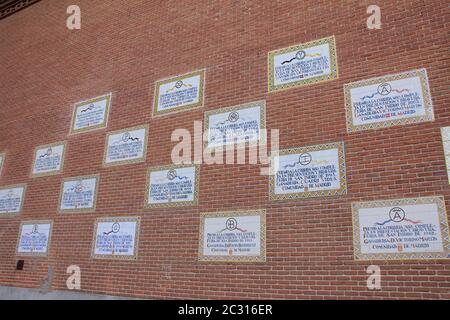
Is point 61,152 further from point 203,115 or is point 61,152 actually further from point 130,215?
point 203,115

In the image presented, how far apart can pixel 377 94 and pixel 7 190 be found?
8028 mm

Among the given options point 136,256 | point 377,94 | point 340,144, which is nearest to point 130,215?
point 136,256

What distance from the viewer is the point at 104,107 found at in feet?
25.4

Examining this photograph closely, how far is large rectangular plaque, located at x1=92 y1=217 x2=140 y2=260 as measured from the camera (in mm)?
6395

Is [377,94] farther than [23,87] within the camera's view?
No

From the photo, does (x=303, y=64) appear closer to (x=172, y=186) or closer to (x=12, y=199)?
(x=172, y=186)

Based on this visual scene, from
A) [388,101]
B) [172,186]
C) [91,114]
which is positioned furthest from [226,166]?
[91,114]

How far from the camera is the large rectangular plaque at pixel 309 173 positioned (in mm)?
5062

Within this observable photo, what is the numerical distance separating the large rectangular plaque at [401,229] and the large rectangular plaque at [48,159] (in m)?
6.06

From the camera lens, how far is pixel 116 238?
6.57 m

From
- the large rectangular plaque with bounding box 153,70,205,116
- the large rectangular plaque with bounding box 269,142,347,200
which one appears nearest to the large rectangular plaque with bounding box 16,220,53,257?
the large rectangular plaque with bounding box 153,70,205,116

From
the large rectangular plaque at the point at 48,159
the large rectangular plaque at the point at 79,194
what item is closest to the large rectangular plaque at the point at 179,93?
the large rectangular plaque at the point at 79,194

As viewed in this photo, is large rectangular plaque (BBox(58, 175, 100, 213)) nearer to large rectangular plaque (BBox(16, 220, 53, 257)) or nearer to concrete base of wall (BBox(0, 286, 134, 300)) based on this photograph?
large rectangular plaque (BBox(16, 220, 53, 257))

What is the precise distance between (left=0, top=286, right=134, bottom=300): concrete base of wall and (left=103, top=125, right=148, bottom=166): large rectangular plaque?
2.37m
